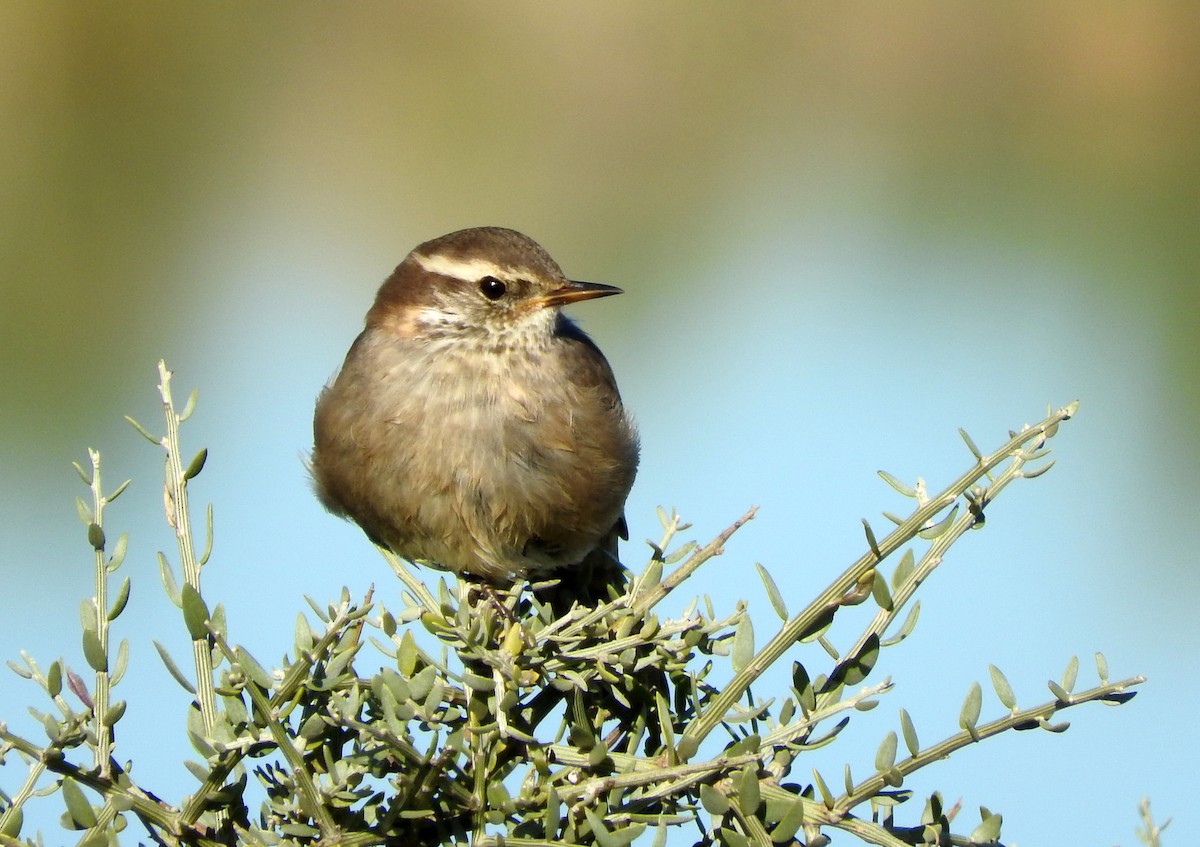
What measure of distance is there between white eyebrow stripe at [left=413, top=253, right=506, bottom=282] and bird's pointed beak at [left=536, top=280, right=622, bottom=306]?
0.09 meters

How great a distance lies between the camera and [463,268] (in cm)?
239

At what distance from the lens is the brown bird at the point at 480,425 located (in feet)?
7.08

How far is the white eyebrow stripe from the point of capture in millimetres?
2377

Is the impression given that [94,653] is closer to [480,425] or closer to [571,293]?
[480,425]

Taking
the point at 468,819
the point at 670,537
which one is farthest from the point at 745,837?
the point at 670,537

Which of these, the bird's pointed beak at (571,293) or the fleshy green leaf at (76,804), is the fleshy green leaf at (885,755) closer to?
the fleshy green leaf at (76,804)

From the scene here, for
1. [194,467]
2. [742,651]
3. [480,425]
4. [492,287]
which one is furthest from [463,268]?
[742,651]

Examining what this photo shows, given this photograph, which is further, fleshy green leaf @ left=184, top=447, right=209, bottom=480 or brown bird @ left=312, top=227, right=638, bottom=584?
brown bird @ left=312, top=227, right=638, bottom=584

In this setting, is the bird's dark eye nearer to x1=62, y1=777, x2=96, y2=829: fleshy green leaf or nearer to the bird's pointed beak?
the bird's pointed beak

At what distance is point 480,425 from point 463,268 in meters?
0.35

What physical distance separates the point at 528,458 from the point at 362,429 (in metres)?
0.29

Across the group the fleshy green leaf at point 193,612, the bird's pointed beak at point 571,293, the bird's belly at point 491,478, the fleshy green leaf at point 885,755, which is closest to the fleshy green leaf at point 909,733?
the fleshy green leaf at point 885,755

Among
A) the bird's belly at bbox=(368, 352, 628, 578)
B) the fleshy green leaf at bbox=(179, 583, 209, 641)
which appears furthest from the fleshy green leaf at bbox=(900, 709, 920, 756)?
the bird's belly at bbox=(368, 352, 628, 578)

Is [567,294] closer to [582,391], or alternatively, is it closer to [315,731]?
[582,391]
